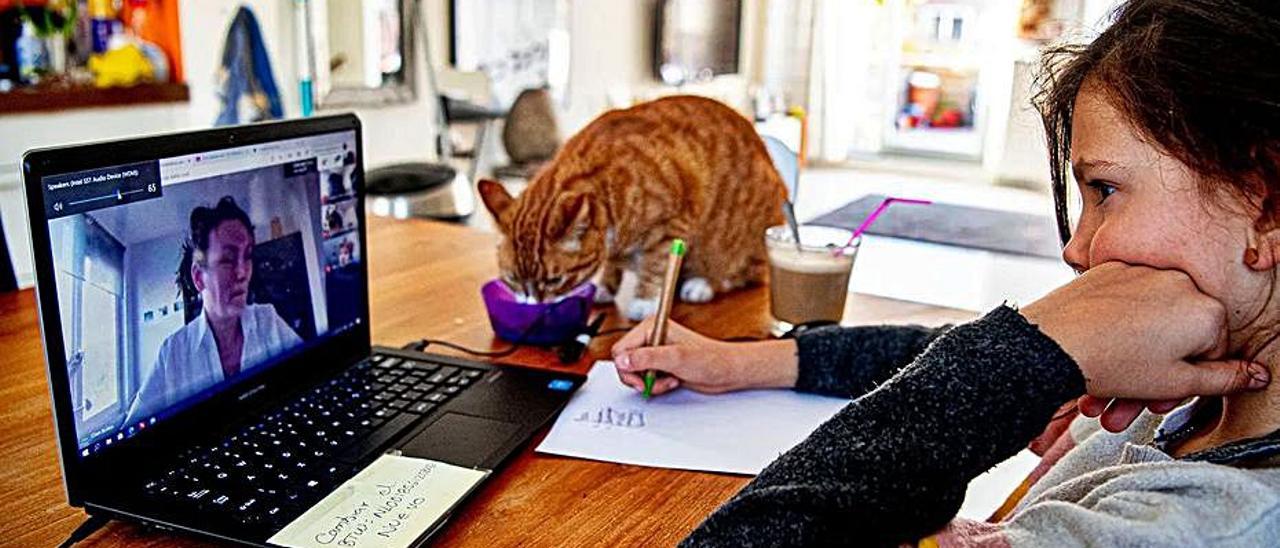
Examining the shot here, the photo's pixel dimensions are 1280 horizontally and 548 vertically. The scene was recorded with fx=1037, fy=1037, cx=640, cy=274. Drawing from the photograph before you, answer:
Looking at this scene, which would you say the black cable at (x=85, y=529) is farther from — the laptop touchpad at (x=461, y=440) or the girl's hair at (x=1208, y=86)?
the girl's hair at (x=1208, y=86)

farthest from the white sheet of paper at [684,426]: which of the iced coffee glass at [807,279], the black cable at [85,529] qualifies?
the black cable at [85,529]

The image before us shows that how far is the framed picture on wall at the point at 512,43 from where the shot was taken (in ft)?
12.0

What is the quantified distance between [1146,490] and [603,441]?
47 cm

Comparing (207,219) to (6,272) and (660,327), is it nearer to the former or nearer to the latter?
(660,327)

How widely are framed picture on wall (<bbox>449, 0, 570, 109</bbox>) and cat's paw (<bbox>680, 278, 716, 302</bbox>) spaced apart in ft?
8.02

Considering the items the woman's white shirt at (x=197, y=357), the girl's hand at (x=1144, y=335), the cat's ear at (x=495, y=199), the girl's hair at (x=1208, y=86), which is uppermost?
the girl's hair at (x=1208, y=86)

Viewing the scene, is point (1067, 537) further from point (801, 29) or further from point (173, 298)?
point (801, 29)

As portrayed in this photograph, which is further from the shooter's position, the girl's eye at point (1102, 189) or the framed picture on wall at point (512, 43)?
the framed picture on wall at point (512, 43)

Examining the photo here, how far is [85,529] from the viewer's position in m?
0.73

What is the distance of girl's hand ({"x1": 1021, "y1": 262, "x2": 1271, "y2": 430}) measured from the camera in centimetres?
61

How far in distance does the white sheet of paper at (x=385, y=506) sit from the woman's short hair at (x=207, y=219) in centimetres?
22

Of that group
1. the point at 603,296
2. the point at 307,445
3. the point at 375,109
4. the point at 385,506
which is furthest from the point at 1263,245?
the point at 375,109

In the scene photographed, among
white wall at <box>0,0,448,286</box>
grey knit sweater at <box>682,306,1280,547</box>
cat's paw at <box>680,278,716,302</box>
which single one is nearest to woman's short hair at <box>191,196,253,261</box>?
grey knit sweater at <box>682,306,1280,547</box>

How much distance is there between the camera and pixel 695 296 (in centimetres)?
142
